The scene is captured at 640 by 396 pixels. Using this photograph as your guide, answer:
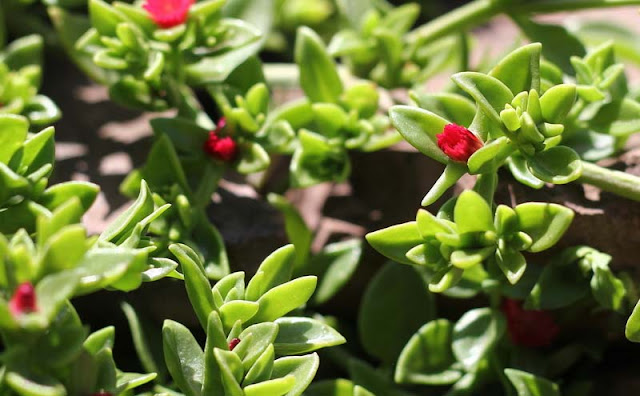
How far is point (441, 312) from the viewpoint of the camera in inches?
52.9

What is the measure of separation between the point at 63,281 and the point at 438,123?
0.47 m

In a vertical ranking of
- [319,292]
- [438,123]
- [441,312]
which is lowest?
[441,312]

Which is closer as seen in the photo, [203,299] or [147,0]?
[203,299]

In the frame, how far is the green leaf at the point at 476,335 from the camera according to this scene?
1104mm

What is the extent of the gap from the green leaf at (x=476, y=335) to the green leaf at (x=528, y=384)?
0.07 meters

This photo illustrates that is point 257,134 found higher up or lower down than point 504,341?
higher up

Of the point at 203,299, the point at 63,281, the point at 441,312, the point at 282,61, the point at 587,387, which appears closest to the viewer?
the point at 63,281

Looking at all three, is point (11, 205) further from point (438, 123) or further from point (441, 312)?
point (441, 312)

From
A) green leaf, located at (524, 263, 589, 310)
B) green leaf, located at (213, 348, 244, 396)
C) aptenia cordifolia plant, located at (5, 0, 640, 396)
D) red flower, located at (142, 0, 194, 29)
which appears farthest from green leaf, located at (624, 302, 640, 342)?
red flower, located at (142, 0, 194, 29)

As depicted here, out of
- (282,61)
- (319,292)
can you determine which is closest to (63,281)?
(319,292)

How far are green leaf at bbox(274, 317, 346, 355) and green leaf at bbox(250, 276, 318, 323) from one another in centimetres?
2

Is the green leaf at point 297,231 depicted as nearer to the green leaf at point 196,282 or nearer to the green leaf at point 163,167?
the green leaf at point 163,167

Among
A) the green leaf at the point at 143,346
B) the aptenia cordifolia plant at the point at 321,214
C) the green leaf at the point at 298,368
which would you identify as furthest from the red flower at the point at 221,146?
the green leaf at the point at 298,368

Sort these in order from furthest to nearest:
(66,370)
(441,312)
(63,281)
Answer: (441,312)
(66,370)
(63,281)
